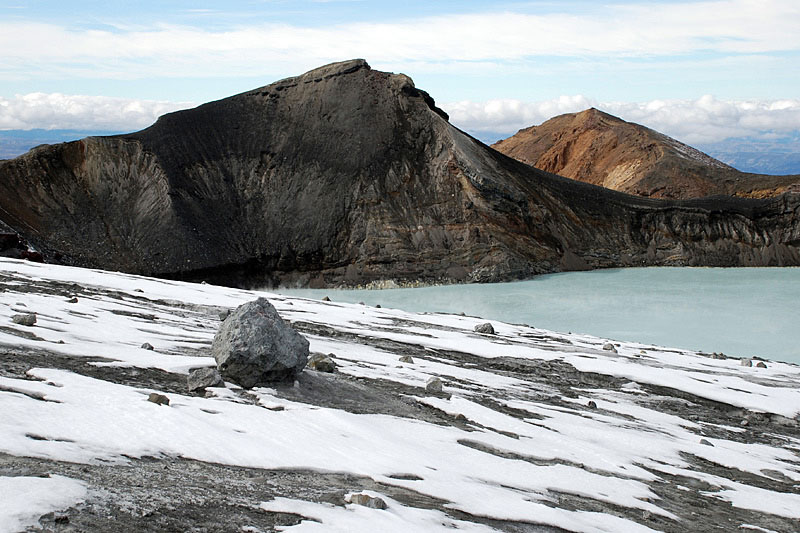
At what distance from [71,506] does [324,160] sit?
3364cm

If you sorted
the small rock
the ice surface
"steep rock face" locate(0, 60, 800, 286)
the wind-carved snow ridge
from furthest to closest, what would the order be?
1. "steep rock face" locate(0, 60, 800, 286)
2. the small rock
3. the wind-carved snow ridge
4. the ice surface

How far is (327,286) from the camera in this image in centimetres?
3284

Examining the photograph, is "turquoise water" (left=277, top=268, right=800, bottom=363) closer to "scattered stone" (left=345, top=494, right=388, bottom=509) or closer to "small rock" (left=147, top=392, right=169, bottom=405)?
"small rock" (left=147, top=392, right=169, bottom=405)

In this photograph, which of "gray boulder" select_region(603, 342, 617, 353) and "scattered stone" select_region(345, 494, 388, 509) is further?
"gray boulder" select_region(603, 342, 617, 353)

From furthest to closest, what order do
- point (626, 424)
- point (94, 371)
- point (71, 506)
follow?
point (626, 424)
point (94, 371)
point (71, 506)

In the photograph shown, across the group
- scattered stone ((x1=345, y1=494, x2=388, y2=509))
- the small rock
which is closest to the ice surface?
scattered stone ((x1=345, y1=494, x2=388, y2=509))

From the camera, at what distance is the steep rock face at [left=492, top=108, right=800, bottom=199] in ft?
179

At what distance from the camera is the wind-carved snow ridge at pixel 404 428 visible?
4477mm

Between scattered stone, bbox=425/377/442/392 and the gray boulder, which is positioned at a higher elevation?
scattered stone, bbox=425/377/442/392

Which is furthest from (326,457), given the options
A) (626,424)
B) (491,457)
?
(626,424)

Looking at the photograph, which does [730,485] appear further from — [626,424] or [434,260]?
[434,260]

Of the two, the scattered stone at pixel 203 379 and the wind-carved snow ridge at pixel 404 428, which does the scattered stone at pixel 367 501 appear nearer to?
the wind-carved snow ridge at pixel 404 428

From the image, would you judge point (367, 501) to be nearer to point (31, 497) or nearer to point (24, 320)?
point (31, 497)

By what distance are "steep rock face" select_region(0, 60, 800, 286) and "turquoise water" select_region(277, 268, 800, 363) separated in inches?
71.3
